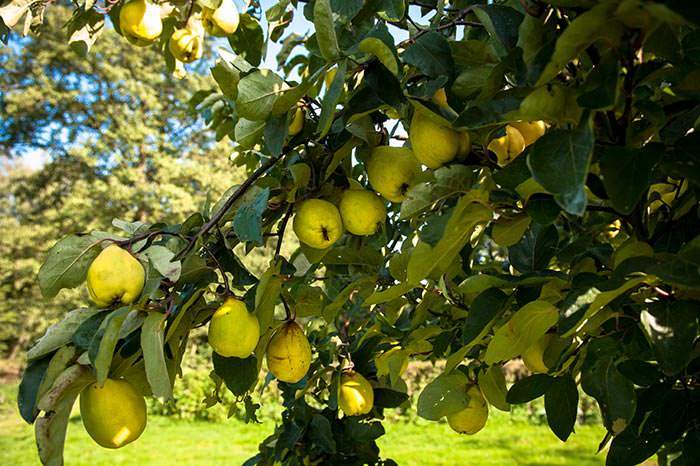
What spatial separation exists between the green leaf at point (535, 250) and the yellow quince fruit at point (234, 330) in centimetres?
44

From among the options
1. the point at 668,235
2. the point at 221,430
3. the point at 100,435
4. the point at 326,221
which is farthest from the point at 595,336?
the point at 221,430

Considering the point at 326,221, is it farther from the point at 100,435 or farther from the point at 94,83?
the point at 94,83

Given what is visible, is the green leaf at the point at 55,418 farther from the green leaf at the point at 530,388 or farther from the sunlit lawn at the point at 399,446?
the sunlit lawn at the point at 399,446

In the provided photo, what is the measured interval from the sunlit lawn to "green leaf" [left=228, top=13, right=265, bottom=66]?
3.97m

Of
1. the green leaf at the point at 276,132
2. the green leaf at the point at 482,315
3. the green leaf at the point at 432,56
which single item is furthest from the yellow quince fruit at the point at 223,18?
the green leaf at the point at 482,315

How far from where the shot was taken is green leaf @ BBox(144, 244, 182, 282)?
2.38 ft

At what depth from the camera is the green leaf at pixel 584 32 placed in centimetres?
47

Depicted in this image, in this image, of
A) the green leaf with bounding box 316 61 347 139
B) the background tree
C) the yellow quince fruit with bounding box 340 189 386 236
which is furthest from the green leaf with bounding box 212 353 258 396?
the background tree

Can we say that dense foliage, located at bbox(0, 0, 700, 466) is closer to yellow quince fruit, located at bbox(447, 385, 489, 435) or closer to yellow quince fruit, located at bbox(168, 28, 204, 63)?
yellow quince fruit, located at bbox(447, 385, 489, 435)

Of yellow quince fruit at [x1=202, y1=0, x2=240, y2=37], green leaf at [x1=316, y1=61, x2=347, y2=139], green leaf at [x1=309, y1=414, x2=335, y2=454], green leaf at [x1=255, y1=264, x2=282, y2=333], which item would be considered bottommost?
green leaf at [x1=309, y1=414, x2=335, y2=454]

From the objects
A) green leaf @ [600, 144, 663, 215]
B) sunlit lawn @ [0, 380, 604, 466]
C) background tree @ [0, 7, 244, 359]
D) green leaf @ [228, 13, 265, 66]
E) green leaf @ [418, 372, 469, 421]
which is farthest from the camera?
background tree @ [0, 7, 244, 359]

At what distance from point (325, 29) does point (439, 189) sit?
9.7 inches

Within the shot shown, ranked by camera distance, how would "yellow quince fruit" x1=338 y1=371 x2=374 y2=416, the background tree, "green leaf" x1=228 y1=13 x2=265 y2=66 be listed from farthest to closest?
the background tree < "yellow quince fruit" x1=338 y1=371 x2=374 y2=416 < "green leaf" x1=228 y1=13 x2=265 y2=66

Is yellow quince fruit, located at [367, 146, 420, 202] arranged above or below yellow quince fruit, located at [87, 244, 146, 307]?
above
